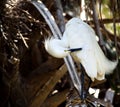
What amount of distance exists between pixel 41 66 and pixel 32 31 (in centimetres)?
26

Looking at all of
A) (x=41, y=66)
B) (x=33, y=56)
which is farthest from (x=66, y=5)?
(x=41, y=66)

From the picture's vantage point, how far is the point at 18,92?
252 centimetres

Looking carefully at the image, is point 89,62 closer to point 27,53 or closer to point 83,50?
point 83,50

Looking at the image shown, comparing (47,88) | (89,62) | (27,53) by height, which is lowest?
(47,88)

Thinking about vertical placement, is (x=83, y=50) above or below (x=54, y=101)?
above

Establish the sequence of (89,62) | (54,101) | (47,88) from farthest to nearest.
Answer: (54,101) → (47,88) → (89,62)

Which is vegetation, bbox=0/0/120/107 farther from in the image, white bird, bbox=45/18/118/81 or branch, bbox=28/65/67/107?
white bird, bbox=45/18/118/81

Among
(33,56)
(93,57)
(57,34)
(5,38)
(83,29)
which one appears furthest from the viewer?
(33,56)

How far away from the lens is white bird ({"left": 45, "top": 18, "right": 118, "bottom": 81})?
1.74m

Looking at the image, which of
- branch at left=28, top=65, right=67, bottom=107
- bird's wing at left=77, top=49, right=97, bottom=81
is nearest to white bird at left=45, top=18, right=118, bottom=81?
bird's wing at left=77, top=49, right=97, bottom=81

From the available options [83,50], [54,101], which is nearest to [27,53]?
[54,101]

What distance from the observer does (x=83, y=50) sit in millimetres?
1772

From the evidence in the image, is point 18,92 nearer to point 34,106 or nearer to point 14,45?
point 34,106

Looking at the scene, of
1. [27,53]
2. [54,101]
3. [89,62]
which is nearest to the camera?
[89,62]
